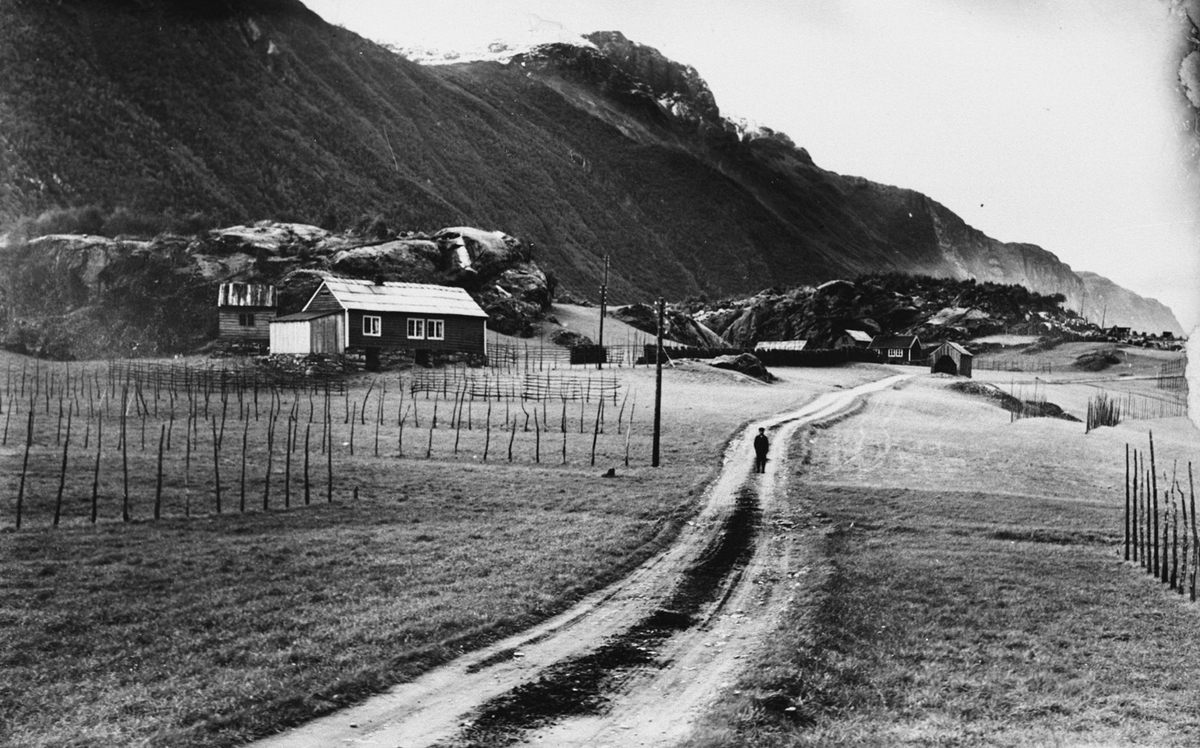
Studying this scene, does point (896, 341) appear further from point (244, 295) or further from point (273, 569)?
point (273, 569)

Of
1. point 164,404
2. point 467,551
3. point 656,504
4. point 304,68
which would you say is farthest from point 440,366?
point 304,68

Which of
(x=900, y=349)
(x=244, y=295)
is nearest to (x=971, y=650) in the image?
(x=244, y=295)

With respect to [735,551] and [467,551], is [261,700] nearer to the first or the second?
[467,551]

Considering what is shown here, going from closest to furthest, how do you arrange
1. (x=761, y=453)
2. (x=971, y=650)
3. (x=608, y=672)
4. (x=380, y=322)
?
(x=608, y=672), (x=971, y=650), (x=761, y=453), (x=380, y=322)

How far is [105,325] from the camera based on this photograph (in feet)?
270

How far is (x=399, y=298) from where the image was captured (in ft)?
218

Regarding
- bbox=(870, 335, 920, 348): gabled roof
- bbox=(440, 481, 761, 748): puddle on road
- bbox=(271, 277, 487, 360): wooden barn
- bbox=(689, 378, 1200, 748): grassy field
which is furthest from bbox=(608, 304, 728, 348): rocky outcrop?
bbox=(440, 481, 761, 748): puddle on road

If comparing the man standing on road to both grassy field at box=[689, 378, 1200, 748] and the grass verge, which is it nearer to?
grassy field at box=[689, 378, 1200, 748]

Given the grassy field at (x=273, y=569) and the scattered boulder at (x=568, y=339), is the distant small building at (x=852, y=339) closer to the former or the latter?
the scattered boulder at (x=568, y=339)

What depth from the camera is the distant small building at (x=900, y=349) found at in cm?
11138

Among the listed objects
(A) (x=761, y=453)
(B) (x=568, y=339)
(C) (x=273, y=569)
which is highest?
(B) (x=568, y=339)

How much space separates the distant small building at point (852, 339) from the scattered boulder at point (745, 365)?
60.0 m

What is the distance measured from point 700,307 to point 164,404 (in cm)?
13650

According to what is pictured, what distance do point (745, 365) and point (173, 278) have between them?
63.4 m
